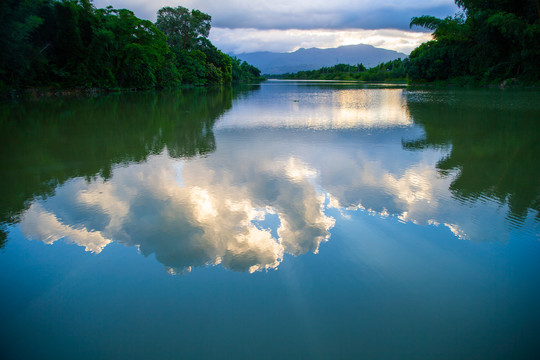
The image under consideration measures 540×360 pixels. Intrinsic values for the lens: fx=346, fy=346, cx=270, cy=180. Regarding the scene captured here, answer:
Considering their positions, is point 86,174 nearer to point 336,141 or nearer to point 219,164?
point 219,164

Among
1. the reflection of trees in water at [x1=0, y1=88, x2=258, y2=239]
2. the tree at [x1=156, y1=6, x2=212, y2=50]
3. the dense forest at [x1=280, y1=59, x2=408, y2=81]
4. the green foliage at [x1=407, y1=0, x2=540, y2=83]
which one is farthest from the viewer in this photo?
the dense forest at [x1=280, y1=59, x2=408, y2=81]

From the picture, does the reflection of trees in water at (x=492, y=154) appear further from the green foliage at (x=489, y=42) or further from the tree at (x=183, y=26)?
the tree at (x=183, y=26)

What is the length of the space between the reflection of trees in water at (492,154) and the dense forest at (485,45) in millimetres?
21731

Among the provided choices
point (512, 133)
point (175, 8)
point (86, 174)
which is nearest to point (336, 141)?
point (512, 133)

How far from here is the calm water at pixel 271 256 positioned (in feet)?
7.03

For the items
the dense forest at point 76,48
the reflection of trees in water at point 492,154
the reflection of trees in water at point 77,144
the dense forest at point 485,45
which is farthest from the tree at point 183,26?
the reflection of trees in water at point 492,154

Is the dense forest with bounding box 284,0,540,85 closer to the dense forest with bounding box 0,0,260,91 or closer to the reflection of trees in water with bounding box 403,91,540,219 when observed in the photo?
the reflection of trees in water with bounding box 403,91,540,219

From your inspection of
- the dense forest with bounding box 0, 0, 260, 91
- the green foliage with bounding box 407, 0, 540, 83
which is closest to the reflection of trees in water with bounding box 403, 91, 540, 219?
the dense forest with bounding box 0, 0, 260, 91

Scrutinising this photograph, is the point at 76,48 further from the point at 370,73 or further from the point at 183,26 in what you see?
the point at 370,73

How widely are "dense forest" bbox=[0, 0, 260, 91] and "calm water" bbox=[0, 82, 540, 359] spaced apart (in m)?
17.2

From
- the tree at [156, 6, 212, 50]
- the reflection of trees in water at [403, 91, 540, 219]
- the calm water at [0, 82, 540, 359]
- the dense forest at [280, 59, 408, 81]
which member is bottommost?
the calm water at [0, 82, 540, 359]

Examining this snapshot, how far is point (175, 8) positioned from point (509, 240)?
56.7 m

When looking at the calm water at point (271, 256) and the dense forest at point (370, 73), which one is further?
the dense forest at point (370, 73)

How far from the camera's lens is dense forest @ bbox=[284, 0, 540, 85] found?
92.5ft
